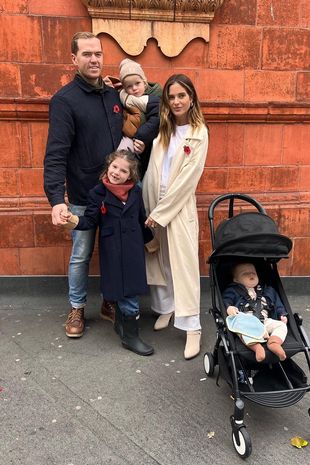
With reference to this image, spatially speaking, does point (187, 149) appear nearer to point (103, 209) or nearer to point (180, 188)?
point (180, 188)

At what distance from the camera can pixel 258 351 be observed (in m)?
2.73

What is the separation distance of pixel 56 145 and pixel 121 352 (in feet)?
5.62

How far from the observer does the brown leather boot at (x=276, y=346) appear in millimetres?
2708

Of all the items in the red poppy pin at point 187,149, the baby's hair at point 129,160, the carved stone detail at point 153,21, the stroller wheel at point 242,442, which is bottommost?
the stroller wheel at point 242,442

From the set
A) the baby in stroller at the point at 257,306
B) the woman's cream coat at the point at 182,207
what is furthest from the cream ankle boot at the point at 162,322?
the baby in stroller at the point at 257,306

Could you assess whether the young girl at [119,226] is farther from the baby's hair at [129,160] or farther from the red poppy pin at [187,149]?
the red poppy pin at [187,149]

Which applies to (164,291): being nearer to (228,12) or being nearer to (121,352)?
(121,352)

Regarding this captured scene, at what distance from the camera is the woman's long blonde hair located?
11.2 ft

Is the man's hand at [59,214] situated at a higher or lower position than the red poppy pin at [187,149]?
lower

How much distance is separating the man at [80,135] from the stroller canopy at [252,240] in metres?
1.20

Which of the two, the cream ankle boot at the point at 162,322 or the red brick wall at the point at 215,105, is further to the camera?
the red brick wall at the point at 215,105

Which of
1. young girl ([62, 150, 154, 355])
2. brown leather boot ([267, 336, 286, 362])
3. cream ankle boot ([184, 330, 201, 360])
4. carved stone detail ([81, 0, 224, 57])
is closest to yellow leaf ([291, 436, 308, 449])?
brown leather boot ([267, 336, 286, 362])

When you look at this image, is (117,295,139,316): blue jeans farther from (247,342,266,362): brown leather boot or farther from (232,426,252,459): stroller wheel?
(232,426,252,459): stroller wheel

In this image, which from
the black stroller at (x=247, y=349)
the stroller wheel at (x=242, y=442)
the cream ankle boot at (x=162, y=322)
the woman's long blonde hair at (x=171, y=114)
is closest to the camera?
the stroller wheel at (x=242, y=442)
